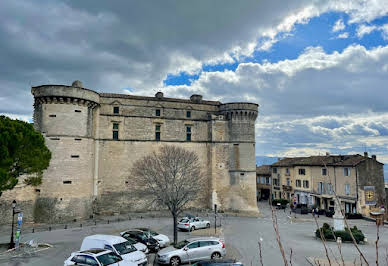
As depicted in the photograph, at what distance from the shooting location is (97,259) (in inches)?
467

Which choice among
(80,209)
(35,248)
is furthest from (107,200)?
(35,248)

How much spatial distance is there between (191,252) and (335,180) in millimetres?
27520

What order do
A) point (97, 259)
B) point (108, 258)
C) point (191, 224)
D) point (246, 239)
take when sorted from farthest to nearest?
point (191, 224), point (246, 239), point (108, 258), point (97, 259)

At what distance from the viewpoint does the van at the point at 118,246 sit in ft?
44.5

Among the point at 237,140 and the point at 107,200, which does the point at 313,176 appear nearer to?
the point at 237,140

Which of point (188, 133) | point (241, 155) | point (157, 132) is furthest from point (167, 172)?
point (241, 155)

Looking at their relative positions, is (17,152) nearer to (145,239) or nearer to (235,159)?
(145,239)

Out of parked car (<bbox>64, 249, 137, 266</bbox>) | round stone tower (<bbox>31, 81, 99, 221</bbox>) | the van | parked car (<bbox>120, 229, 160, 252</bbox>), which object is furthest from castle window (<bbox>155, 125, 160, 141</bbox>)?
parked car (<bbox>64, 249, 137, 266</bbox>)

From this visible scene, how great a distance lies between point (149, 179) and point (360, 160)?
2601 centimetres

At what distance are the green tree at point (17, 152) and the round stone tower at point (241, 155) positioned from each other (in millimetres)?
22568

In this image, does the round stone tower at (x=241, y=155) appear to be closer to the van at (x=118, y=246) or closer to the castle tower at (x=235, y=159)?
the castle tower at (x=235, y=159)

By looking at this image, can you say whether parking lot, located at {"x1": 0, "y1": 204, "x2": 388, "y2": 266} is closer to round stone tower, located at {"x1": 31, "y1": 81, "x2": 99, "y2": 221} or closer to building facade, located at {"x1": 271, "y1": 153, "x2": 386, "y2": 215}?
round stone tower, located at {"x1": 31, "y1": 81, "x2": 99, "y2": 221}

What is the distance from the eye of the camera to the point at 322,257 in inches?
639

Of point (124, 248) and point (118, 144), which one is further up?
point (118, 144)
